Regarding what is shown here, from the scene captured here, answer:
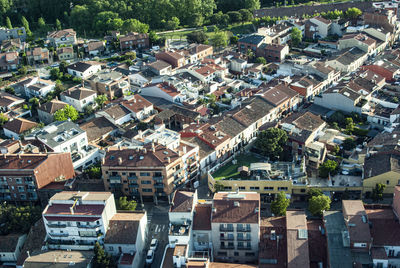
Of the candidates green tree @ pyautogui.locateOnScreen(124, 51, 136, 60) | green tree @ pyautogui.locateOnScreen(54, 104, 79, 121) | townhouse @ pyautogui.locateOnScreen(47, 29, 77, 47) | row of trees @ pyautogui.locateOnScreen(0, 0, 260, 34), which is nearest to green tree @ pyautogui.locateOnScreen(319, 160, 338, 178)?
green tree @ pyautogui.locateOnScreen(54, 104, 79, 121)

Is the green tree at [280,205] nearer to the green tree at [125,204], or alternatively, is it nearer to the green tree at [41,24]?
the green tree at [125,204]

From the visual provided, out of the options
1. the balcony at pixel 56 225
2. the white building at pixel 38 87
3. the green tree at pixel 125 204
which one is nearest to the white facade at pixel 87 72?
the white building at pixel 38 87

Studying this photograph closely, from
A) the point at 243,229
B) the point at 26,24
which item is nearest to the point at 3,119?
the point at 243,229

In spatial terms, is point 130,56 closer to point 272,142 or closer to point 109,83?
point 109,83

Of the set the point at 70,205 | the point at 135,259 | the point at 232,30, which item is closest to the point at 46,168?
the point at 70,205

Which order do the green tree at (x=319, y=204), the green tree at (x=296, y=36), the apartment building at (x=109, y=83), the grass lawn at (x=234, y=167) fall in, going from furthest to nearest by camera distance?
the green tree at (x=296, y=36)
the apartment building at (x=109, y=83)
the grass lawn at (x=234, y=167)
the green tree at (x=319, y=204)

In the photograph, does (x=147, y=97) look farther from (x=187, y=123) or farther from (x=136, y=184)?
(x=136, y=184)

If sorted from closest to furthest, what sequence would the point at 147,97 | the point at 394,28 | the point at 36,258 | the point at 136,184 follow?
the point at 36,258
the point at 136,184
the point at 147,97
the point at 394,28
